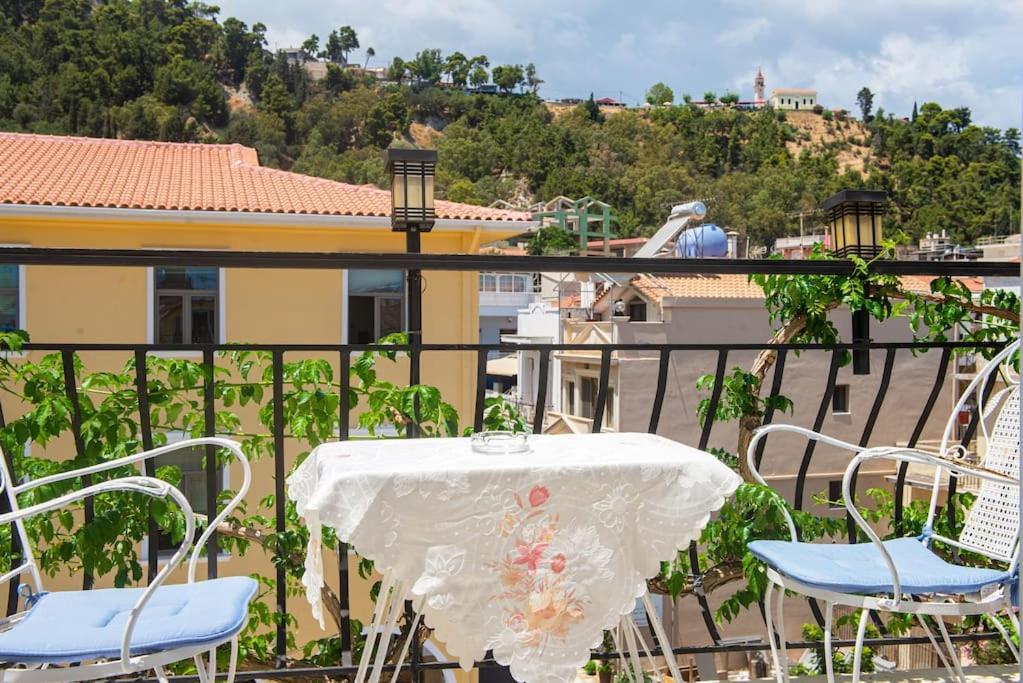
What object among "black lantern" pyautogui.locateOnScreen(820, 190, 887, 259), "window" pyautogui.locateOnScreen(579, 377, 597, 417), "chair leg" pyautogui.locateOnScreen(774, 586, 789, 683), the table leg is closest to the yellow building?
"window" pyautogui.locateOnScreen(579, 377, 597, 417)

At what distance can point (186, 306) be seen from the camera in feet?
50.8

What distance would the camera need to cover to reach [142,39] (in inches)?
2265

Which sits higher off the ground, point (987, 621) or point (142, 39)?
point (142, 39)

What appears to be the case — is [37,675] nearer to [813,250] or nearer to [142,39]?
[813,250]

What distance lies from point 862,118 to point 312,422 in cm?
10714

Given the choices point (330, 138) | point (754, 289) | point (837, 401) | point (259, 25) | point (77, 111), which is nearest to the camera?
point (837, 401)

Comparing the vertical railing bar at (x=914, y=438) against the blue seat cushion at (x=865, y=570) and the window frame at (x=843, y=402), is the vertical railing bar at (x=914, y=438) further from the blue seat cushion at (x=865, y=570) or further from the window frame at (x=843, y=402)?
the window frame at (x=843, y=402)

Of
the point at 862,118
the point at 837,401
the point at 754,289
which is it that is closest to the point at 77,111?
the point at 754,289

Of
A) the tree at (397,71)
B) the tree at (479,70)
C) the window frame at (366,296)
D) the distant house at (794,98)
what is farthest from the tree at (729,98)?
the window frame at (366,296)

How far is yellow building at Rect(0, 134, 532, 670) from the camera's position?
14703 millimetres

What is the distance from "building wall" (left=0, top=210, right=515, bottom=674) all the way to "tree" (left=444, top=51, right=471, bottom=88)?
8182cm

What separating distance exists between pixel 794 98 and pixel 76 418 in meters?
116

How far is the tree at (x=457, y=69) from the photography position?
94.0m

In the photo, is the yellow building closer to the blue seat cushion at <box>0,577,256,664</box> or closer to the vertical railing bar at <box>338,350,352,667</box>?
the vertical railing bar at <box>338,350,352,667</box>
